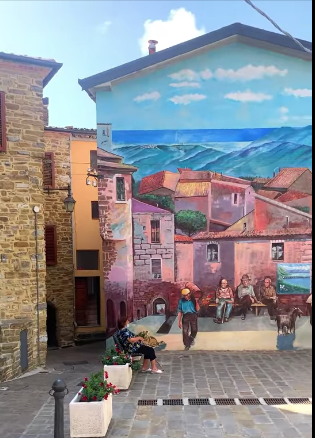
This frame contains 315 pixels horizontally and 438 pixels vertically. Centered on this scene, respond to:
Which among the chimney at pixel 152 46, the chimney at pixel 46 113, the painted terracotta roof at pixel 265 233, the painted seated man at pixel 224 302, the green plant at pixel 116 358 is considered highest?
the chimney at pixel 152 46

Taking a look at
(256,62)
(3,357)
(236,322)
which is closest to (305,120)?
(256,62)

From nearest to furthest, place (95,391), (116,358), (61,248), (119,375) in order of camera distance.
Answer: (95,391) → (119,375) → (116,358) → (61,248)

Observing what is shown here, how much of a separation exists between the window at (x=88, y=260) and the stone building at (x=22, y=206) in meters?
6.96

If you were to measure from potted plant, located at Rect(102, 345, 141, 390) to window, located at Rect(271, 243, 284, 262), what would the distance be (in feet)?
16.7

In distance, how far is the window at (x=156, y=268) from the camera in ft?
39.3

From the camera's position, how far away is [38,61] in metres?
10.9

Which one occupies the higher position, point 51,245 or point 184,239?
point 184,239

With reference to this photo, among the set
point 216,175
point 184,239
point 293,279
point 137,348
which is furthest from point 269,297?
point 137,348

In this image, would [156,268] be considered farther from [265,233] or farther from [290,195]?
[290,195]

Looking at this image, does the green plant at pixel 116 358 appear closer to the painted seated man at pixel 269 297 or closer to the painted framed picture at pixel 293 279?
the painted seated man at pixel 269 297

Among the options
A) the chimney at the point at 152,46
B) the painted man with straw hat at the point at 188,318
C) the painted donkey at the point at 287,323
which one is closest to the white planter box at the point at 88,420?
the painted man with straw hat at the point at 188,318

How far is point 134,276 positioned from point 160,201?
2.10 metres

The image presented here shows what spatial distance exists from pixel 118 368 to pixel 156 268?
3.89m

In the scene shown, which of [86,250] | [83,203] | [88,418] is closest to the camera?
[88,418]
